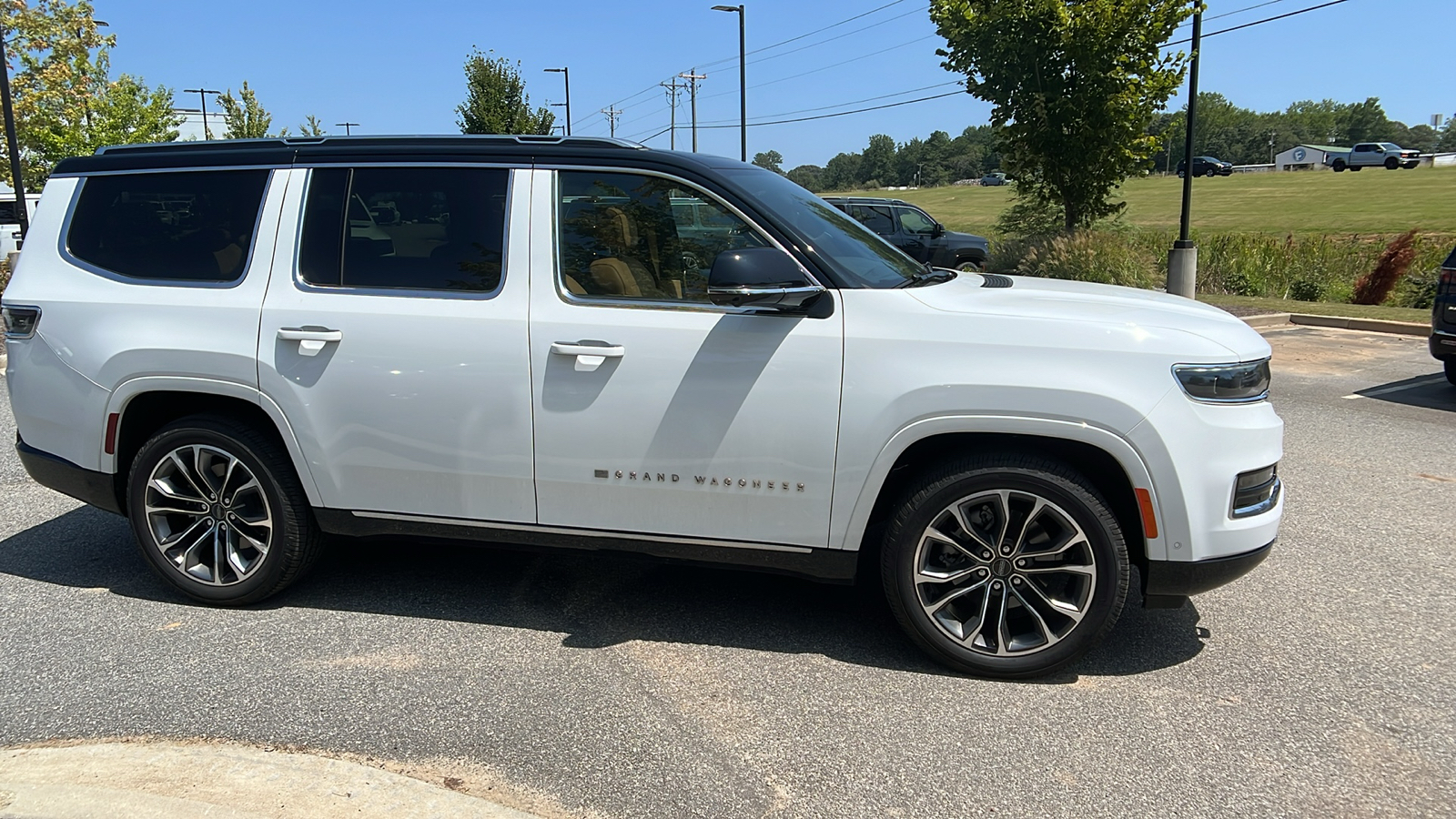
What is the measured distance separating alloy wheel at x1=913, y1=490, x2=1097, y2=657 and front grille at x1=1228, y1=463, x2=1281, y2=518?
0.52 m

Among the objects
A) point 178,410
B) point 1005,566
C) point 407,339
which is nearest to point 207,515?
point 178,410

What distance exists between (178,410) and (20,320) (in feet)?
2.44

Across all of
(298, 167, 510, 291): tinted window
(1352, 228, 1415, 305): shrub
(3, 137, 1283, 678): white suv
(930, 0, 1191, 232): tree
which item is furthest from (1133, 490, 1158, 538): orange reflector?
(1352, 228, 1415, 305): shrub

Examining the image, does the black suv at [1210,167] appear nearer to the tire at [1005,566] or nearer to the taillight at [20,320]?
the tire at [1005,566]

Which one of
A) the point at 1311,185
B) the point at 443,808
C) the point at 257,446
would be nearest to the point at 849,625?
the point at 443,808

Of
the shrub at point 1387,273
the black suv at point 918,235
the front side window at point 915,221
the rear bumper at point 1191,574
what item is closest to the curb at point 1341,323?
the shrub at point 1387,273

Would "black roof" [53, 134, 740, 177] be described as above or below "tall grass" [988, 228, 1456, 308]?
above

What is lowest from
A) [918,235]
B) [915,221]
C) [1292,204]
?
[918,235]

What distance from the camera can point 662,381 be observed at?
3.74m

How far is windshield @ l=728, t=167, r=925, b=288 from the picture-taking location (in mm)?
3812

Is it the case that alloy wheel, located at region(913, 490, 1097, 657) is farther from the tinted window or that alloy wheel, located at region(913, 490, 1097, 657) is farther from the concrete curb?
the tinted window

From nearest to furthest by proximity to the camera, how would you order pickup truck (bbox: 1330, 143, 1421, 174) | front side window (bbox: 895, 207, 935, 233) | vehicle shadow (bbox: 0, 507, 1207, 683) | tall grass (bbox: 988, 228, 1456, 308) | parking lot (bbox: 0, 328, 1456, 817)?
1. parking lot (bbox: 0, 328, 1456, 817)
2. vehicle shadow (bbox: 0, 507, 1207, 683)
3. tall grass (bbox: 988, 228, 1456, 308)
4. front side window (bbox: 895, 207, 935, 233)
5. pickup truck (bbox: 1330, 143, 1421, 174)

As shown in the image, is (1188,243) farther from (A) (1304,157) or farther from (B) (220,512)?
(A) (1304,157)

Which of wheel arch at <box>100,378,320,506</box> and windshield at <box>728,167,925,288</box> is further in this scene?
wheel arch at <box>100,378,320,506</box>
